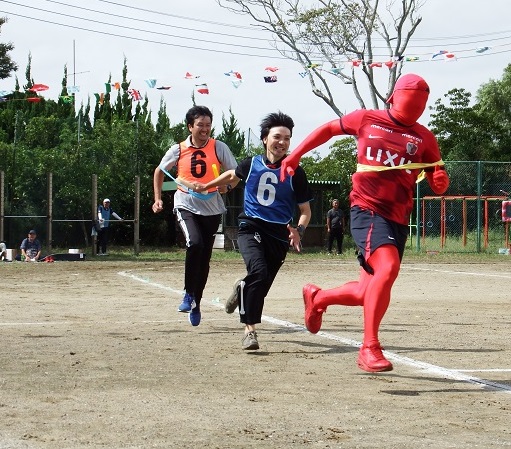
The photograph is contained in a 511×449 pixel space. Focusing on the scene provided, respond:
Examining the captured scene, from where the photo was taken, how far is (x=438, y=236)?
33.0 meters

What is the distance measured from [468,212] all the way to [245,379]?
27028 millimetres

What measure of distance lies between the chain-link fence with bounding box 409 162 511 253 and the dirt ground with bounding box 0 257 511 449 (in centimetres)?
1903

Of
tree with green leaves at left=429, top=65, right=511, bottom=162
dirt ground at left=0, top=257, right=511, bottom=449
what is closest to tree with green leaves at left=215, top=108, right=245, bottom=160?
tree with green leaves at left=429, top=65, right=511, bottom=162

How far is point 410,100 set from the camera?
7.35 metres

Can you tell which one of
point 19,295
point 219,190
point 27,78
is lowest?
point 19,295

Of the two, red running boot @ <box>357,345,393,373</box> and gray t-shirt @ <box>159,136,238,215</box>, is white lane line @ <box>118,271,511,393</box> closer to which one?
red running boot @ <box>357,345,393,373</box>

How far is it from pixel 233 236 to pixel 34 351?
26.7 metres

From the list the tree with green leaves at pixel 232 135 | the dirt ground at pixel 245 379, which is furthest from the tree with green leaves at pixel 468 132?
the dirt ground at pixel 245 379

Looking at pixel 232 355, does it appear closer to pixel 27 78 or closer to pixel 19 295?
pixel 19 295

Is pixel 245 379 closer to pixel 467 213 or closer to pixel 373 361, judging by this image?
pixel 373 361

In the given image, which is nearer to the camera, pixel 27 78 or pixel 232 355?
pixel 232 355

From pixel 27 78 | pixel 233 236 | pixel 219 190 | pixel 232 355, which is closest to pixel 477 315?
pixel 219 190

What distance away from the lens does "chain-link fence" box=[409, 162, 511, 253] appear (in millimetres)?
32469

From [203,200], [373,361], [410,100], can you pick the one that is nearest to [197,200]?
[203,200]
